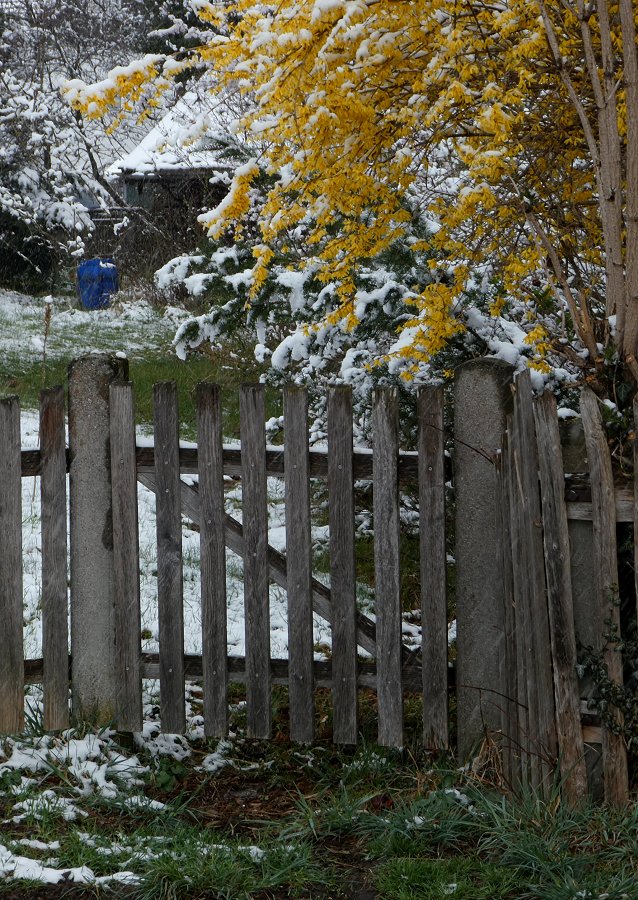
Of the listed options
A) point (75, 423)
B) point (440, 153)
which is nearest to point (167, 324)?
point (440, 153)

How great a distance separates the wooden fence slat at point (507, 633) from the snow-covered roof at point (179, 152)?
1.97m

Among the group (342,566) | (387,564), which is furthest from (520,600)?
(342,566)

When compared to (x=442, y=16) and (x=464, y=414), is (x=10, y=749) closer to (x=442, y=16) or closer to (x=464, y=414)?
(x=464, y=414)

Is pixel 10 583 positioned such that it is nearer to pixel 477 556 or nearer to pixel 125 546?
pixel 125 546

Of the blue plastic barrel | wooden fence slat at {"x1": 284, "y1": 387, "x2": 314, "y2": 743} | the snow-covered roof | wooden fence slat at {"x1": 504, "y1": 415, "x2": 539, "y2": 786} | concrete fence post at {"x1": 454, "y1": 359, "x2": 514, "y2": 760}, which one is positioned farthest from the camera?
the blue plastic barrel

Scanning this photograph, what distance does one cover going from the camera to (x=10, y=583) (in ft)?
12.0

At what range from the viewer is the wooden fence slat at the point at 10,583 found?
142 inches

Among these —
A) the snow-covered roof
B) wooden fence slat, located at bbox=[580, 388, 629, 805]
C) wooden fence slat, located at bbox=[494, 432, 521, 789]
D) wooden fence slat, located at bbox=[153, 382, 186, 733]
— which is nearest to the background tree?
the snow-covered roof

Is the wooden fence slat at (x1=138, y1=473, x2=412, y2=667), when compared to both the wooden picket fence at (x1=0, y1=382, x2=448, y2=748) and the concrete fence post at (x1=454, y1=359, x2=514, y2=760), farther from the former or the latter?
the concrete fence post at (x1=454, y1=359, x2=514, y2=760)

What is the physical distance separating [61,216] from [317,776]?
14.0m

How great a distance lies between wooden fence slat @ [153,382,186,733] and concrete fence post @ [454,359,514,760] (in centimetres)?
103

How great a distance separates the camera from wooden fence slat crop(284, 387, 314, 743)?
3.41 m

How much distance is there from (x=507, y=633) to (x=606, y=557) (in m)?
0.47

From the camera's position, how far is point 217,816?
10.7 ft
